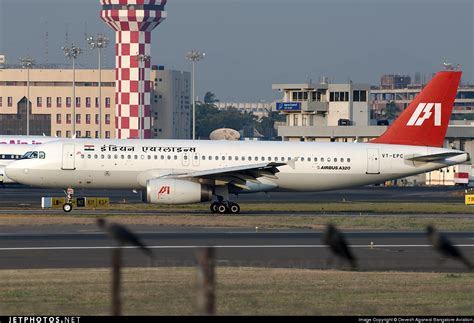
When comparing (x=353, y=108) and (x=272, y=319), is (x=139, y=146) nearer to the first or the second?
(x=272, y=319)

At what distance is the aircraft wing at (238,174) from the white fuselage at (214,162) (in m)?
0.43

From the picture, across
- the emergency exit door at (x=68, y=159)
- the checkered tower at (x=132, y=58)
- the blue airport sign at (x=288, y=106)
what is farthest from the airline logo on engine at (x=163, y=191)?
the checkered tower at (x=132, y=58)

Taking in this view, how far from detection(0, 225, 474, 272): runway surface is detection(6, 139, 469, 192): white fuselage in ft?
26.1

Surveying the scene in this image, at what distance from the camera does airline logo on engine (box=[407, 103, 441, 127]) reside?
48625 millimetres

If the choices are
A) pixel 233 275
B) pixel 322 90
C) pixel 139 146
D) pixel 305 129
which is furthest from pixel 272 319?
pixel 322 90

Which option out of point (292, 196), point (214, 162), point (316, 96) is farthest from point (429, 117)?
point (316, 96)

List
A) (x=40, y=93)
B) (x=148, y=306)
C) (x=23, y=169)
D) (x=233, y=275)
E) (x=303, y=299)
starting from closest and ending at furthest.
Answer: (x=148, y=306)
(x=303, y=299)
(x=233, y=275)
(x=23, y=169)
(x=40, y=93)

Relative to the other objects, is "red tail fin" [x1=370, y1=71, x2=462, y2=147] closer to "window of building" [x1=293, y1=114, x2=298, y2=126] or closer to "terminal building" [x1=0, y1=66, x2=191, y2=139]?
"window of building" [x1=293, y1=114, x2=298, y2=126]

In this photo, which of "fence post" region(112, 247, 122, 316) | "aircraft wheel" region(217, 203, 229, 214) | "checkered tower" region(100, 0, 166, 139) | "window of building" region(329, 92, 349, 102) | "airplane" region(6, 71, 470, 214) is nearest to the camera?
"fence post" region(112, 247, 122, 316)

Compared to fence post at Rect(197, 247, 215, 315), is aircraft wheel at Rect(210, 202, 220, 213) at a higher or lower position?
lower

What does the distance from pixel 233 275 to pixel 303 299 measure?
4.38 m

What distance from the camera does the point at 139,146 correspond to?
4647 centimetres

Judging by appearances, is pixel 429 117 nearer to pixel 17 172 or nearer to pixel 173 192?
pixel 173 192

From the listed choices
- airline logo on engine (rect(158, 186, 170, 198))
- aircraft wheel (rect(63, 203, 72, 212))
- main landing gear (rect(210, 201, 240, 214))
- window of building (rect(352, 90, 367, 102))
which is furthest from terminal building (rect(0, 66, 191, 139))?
airline logo on engine (rect(158, 186, 170, 198))
